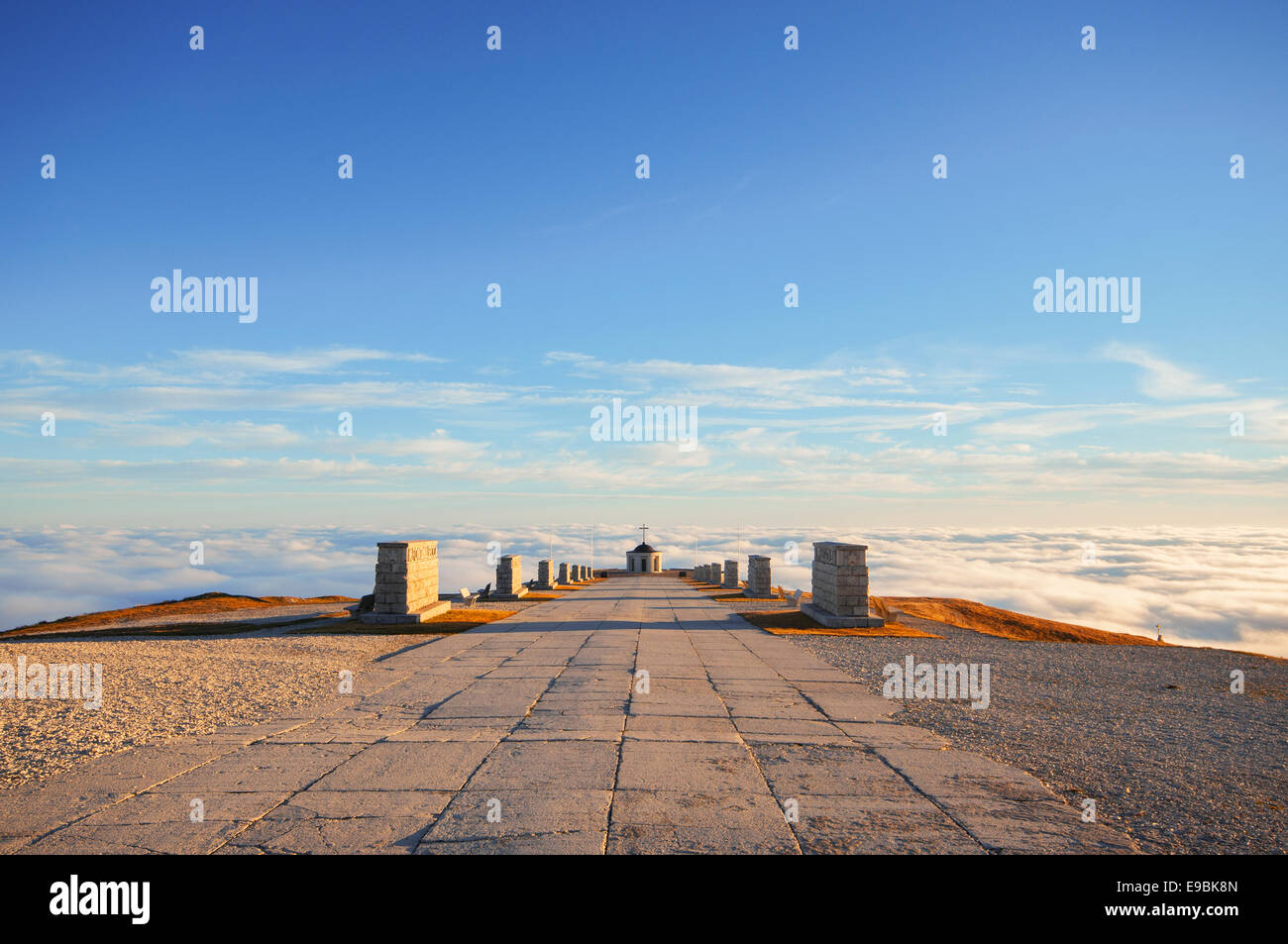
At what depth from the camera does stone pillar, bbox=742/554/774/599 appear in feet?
99.0

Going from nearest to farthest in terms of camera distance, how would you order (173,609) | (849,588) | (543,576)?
(849,588) < (173,609) < (543,576)

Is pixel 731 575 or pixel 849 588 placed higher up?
pixel 849 588

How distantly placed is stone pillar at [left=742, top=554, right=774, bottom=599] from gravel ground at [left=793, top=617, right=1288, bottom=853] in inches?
573

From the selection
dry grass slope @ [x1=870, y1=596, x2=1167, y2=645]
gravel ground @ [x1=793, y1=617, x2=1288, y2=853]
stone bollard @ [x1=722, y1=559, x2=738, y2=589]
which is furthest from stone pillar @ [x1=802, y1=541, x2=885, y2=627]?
stone bollard @ [x1=722, y1=559, x2=738, y2=589]

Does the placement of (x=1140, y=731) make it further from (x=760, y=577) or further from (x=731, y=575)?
(x=731, y=575)

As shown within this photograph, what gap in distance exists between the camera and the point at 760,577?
30.2m

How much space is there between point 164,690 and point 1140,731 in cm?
1235

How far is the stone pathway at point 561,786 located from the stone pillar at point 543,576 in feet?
91.0

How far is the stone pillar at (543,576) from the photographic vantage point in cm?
3784
